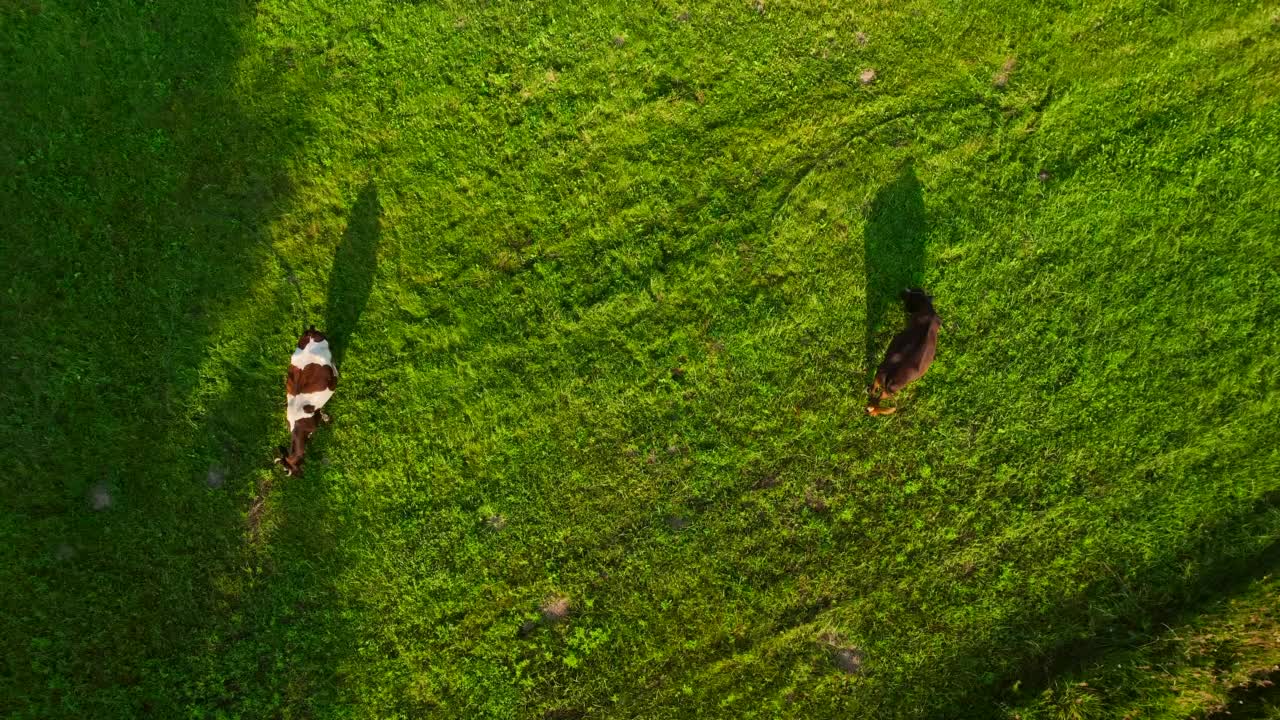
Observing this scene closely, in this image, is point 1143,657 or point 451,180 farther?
point 451,180

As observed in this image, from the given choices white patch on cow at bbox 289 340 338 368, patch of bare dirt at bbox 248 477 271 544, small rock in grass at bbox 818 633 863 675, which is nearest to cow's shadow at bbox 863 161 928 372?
small rock in grass at bbox 818 633 863 675

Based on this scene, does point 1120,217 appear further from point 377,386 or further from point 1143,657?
point 377,386

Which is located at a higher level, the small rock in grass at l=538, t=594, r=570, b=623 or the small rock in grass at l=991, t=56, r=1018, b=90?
the small rock in grass at l=991, t=56, r=1018, b=90

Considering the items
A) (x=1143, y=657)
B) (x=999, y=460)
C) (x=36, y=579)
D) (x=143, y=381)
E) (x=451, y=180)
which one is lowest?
(x=1143, y=657)

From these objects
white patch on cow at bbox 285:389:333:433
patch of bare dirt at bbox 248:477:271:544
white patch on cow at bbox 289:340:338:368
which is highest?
white patch on cow at bbox 289:340:338:368

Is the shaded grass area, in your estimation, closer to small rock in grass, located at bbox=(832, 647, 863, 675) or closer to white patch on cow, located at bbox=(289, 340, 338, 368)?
small rock in grass, located at bbox=(832, 647, 863, 675)

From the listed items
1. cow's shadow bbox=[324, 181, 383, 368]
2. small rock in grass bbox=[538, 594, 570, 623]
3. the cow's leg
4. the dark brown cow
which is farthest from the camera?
cow's shadow bbox=[324, 181, 383, 368]

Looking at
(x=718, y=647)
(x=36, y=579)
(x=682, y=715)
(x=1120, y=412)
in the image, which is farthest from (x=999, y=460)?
(x=36, y=579)

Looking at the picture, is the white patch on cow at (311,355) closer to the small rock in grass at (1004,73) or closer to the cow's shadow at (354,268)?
the cow's shadow at (354,268)
